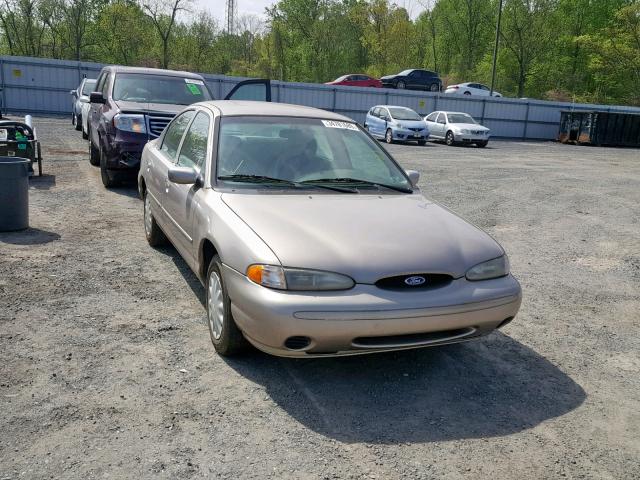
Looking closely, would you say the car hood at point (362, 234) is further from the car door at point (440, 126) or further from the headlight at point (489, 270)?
the car door at point (440, 126)

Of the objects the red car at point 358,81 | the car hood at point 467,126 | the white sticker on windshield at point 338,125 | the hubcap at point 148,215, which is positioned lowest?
Answer: the hubcap at point 148,215

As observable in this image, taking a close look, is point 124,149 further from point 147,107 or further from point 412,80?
point 412,80

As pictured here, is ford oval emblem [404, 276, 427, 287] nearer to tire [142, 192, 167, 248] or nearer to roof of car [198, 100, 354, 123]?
roof of car [198, 100, 354, 123]

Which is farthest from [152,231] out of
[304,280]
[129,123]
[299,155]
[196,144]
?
[304,280]

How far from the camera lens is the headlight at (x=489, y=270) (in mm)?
3680

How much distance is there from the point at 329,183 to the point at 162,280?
194 centimetres

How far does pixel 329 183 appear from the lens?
4523 millimetres

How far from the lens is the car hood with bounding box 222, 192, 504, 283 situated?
3416 millimetres

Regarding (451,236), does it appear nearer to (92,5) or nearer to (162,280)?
(162,280)

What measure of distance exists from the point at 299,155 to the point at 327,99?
2635cm

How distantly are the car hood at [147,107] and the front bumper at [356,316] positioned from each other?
6.14 meters

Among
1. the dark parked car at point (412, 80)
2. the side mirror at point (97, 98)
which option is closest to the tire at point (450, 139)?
the dark parked car at point (412, 80)

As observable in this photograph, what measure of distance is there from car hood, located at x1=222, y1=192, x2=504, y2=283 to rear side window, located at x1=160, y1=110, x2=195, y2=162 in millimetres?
1610

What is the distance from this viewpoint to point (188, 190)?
15.2 feet
